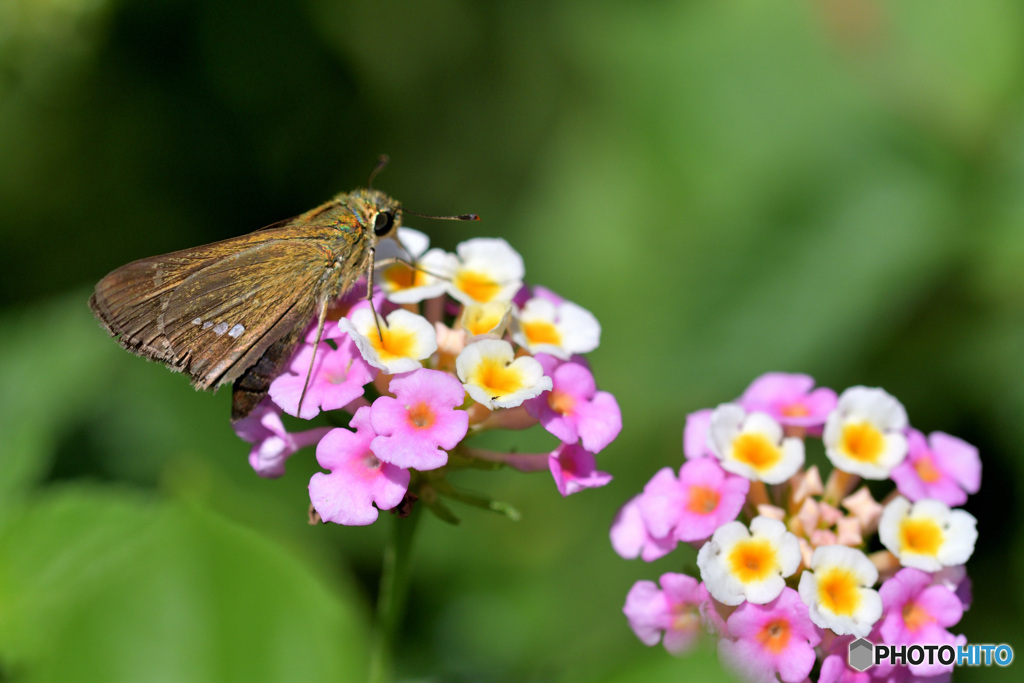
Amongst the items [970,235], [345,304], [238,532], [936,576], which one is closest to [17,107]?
[345,304]

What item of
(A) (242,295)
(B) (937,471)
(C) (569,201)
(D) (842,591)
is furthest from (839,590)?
(C) (569,201)

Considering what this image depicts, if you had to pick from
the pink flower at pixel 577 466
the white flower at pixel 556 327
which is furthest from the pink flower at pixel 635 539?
the white flower at pixel 556 327

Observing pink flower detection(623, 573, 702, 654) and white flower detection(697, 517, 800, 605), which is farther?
pink flower detection(623, 573, 702, 654)

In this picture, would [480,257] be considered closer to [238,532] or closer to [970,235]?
[238,532]

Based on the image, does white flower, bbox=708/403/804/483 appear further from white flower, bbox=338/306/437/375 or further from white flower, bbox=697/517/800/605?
white flower, bbox=338/306/437/375

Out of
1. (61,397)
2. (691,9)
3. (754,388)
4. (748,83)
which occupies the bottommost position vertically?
(61,397)

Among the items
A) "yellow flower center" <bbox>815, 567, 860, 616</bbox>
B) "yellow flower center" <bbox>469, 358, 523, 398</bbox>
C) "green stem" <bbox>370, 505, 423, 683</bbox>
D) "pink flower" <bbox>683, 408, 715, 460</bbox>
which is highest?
"yellow flower center" <bbox>469, 358, 523, 398</bbox>

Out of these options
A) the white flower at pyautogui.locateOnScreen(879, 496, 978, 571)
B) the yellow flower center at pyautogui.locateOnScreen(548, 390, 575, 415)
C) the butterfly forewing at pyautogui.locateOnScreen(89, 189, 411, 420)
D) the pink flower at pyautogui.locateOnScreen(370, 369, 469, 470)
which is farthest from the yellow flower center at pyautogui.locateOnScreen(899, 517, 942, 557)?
the butterfly forewing at pyautogui.locateOnScreen(89, 189, 411, 420)
